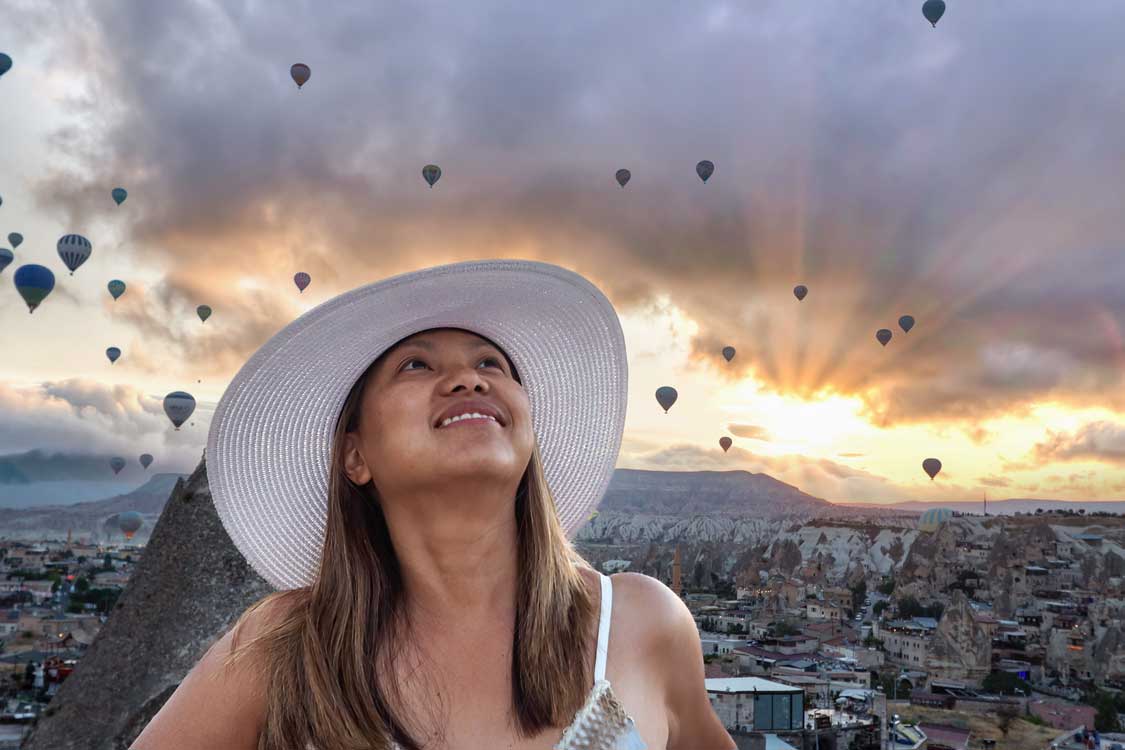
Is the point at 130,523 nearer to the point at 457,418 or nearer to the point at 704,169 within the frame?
the point at 704,169

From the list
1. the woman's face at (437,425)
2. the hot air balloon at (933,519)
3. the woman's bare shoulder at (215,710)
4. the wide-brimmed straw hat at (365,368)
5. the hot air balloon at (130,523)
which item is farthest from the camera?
the hot air balloon at (933,519)

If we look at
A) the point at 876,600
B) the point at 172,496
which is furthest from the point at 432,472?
the point at 876,600

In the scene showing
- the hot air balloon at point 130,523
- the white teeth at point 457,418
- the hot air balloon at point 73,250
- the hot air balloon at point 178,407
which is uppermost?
the hot air balloon at point 73,250

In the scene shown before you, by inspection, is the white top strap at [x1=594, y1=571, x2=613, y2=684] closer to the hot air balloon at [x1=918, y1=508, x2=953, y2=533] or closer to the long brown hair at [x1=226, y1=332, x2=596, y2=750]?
the long brown hair at [x1=226, y1=332, x2=596, y2=750]

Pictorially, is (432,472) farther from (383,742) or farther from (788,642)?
(788,642)

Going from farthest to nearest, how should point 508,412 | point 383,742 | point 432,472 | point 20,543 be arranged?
point 20,543, point 508,412, point 432,472, point 383,742

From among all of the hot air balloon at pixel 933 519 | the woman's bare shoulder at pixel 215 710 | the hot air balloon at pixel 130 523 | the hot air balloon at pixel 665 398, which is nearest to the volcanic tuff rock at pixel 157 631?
the woman's bare shoulder at pixel 215 710

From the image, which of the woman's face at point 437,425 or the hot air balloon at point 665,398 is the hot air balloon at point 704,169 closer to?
the hot air balloon at point 665,398
